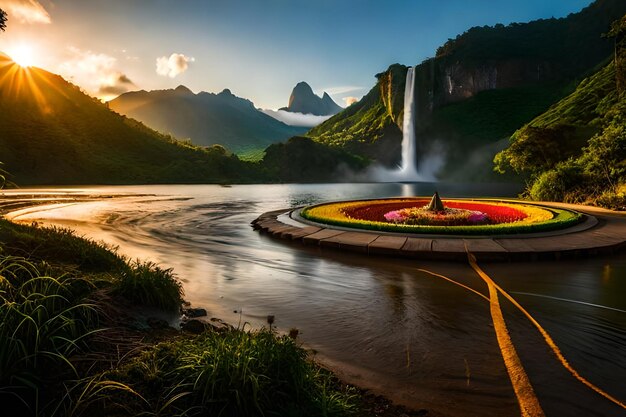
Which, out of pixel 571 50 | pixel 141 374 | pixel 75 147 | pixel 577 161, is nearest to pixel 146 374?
pixel 141 374

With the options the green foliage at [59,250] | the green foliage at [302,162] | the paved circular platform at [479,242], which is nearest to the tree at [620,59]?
the paved circular platform at [479,242]

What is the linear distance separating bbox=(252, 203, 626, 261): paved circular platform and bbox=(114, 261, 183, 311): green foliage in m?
7.69

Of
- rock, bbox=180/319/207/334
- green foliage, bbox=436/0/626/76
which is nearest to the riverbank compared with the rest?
rock, bbox=180/319/207/334

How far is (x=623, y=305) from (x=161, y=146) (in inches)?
6392

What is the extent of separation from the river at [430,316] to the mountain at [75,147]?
4424 inches

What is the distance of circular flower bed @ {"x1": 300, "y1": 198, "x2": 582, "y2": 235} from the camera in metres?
15.2

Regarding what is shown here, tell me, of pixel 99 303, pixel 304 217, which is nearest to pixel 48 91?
pixel 304 217

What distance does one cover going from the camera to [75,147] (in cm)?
12169

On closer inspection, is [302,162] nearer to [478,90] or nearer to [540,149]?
[478,90]

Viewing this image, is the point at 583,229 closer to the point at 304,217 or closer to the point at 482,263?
the point at 482,263

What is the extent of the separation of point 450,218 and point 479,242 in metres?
4.38

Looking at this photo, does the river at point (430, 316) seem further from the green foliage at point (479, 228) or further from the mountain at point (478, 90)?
Answer: the mountain at point (478, 90)

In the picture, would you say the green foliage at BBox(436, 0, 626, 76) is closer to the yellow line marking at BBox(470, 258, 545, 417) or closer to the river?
the river

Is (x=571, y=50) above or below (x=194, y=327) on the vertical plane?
above
